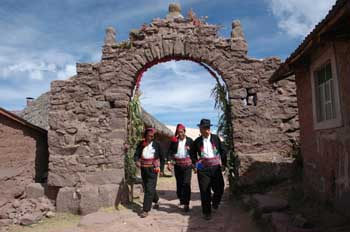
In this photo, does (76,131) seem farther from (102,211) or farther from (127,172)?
(102,211)

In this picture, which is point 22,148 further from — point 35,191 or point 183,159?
point 183,159

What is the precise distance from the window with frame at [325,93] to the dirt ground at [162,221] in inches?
83.2

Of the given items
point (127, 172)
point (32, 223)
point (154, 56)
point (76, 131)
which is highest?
point (154, 56)

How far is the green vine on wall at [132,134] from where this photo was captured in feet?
24.0

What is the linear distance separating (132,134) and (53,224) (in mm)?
2546

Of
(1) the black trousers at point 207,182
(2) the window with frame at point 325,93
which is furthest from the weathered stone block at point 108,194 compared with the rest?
(2) the window with frame at point 325,93

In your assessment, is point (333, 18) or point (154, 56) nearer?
point (333, 18)

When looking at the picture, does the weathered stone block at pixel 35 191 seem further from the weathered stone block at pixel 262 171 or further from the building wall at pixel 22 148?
the weathered stone block at pixel 262 171

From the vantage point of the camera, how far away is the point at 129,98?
7.43m

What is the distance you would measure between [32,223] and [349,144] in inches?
228

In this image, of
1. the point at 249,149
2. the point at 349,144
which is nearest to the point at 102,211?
the point at 249,149

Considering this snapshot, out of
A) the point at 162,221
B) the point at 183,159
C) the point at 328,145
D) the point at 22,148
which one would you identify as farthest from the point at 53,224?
the point at 328,145

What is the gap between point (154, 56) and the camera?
736 centimetres

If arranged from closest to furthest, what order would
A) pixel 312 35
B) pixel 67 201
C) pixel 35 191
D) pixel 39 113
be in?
pixel 312 35 < pixel 67 201 < pixel 35 191 < pixel 39 113
